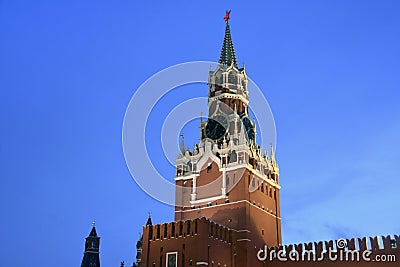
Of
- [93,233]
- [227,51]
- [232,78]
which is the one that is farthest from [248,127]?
[93,233]

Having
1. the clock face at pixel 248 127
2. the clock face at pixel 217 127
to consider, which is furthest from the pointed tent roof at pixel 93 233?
the clock face at pixel 248 127

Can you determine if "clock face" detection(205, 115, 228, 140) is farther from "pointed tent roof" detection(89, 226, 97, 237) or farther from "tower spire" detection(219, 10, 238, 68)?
"pointed tent roof" detection(89, 226, 97, 237)

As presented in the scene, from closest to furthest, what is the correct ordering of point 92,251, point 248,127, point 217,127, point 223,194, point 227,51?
point 223,194, point 217,127, point 248,127, point 227,51, point 92,251

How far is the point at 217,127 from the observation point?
169 ft

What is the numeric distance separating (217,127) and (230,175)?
664 centimetres

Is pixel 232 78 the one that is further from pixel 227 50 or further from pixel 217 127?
pixel 217 127

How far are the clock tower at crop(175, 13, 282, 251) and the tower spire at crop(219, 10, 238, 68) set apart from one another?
1.87m

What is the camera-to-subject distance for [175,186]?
4978 cm

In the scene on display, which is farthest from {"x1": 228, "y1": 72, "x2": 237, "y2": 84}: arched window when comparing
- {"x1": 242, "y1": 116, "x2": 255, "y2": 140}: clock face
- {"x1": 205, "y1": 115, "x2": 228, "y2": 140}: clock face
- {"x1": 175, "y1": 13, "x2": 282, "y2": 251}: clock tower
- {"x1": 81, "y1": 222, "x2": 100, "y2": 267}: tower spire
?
{"x1": 81, "y1": 222, "x2": 100, "y2": 267}: tower spire

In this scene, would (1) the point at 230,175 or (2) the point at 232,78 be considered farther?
(2) the point at 232,78

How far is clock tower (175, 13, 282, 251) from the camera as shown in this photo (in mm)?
45375

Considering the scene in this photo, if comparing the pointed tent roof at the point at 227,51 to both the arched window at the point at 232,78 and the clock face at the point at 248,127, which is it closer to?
the arched window at the point at 232,78

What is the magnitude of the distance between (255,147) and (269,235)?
9.06 meters

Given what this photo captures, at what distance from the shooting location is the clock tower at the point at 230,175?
149ft
